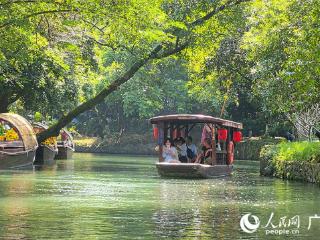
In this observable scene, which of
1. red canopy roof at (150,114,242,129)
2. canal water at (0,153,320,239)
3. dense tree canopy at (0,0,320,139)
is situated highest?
dense tree canopy at (0,0,320,139)

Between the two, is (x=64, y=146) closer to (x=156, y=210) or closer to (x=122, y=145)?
(x=122, y=145)

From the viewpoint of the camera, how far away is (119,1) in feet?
67.2

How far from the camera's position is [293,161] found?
92.7ft

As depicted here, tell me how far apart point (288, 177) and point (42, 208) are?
14.5 meters

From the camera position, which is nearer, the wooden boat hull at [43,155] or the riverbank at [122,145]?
the wooden boat hull at [43,155]

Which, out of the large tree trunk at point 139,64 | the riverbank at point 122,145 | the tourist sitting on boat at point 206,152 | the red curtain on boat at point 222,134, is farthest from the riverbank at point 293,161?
the riverbank at point 122,145

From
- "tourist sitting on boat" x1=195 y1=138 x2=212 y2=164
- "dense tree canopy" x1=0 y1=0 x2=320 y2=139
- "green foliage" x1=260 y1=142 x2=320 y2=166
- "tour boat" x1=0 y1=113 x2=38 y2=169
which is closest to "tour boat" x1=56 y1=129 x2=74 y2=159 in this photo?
"dense tree canopy" x1=0 y1=0 x2=320 y2=139

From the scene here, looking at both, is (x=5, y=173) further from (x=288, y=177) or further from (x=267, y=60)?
(x=267, y=60)

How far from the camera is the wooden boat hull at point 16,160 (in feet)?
106

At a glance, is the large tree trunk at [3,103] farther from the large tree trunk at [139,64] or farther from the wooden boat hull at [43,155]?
the large tree trunk at [139,64]

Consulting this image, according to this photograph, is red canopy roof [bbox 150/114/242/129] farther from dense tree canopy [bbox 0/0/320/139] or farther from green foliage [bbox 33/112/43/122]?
green foliage [bbox 33/112/43/122]

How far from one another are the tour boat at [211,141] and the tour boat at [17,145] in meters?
6.99

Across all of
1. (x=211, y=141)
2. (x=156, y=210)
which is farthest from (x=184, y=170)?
(x=156, y=210)

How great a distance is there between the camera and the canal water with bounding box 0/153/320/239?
1248 centimetres
